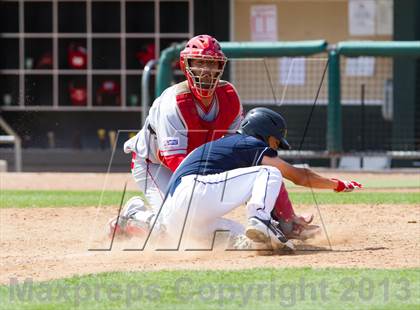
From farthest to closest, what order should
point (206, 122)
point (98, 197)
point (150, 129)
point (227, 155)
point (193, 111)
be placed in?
point (98, 197) < point (150, 129) < point (206, 122) < point (193, 111) < point (227, 155)

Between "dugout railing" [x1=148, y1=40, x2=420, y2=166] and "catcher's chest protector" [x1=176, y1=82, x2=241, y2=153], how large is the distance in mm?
6430

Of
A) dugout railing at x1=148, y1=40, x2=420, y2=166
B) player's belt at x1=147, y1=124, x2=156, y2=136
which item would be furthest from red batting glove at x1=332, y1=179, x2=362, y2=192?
dugout railing at x1=148, y1=40, x2=420, y2=166

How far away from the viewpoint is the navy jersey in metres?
7.28

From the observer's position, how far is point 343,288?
5.70 meters

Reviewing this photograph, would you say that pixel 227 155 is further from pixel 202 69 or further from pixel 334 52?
pixel 334 52

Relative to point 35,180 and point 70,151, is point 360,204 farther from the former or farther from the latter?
point 70,151

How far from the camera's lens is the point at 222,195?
7.14 meters

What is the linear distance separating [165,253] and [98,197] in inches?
194

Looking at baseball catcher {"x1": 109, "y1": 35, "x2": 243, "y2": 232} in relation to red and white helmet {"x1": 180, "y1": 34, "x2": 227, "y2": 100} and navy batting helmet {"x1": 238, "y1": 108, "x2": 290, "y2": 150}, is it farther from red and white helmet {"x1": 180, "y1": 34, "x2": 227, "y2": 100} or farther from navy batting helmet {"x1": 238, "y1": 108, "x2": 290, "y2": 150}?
navy batting helmet {"x1": 238, "y1": 108, "x2": 290, "y2": 150}

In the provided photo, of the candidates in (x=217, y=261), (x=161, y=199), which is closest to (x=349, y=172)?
(x=161, y=199)

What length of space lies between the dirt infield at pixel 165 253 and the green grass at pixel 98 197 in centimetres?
49

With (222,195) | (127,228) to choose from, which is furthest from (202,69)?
(127,228)

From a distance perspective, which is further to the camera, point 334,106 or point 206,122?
point 334,106

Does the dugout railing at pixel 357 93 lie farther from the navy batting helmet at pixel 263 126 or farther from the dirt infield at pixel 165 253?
the navy batting helmet at pixel 263 126
